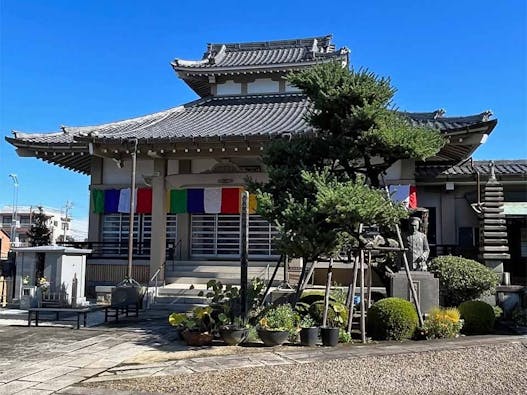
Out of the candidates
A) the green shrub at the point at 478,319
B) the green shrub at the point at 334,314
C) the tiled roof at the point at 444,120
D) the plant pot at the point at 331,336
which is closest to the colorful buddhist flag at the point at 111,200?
the tiled roof at the point at 444,120

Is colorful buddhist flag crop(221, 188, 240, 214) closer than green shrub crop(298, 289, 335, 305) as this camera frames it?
No

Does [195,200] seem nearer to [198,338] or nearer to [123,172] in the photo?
[123,172]

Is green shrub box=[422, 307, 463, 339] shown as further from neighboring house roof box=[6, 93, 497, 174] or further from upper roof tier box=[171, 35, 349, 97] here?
upper roof tier box=[171, 35, 349, 97]

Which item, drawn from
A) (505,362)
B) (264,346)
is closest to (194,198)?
(264,346)

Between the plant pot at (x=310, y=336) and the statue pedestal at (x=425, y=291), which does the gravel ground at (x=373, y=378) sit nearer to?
the plant pot at (x=310, y=336)

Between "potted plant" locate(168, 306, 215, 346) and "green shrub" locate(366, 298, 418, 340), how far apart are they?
3073 millimetres

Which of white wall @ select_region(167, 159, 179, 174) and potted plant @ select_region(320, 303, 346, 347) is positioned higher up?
white wall @ select_region(167, 159, 179, 174)

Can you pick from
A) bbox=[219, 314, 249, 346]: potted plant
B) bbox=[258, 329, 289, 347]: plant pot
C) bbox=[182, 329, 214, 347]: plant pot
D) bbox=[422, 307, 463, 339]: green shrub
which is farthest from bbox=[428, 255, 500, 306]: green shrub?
bbox=[182, 329, 214, 347]: plant pot

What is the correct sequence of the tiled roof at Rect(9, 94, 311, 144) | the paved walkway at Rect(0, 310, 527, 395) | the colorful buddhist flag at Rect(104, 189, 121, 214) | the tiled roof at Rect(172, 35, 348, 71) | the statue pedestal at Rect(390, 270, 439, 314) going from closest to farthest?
the paved walkway at Rect(0, 310, 527, 395) → the statue pedestal at Rect(390, 270, 439, 314) → the tiled roof at Rect(9, 94, 311, 144) → the colorful buddhist flag at Rect(104, 189, 121, 214) → the tiled roof at Rect(172, 35, 348, 71)

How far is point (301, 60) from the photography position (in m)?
20.7

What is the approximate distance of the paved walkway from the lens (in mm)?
6637

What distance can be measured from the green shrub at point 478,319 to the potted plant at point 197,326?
16.2ft

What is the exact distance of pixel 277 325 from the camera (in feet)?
28.3

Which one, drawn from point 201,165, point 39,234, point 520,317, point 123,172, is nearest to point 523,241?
point 520,317
